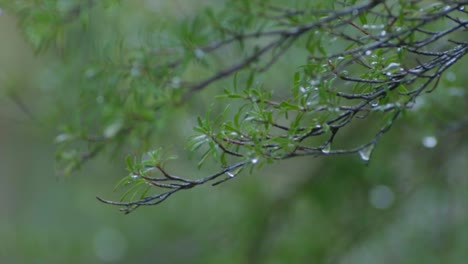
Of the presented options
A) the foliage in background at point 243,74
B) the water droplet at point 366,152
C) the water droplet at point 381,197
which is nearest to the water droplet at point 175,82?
the foliage in background at point 243,74

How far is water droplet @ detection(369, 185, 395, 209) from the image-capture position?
8.73 feet

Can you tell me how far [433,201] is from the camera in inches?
110

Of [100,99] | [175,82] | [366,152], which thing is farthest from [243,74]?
[366,152]

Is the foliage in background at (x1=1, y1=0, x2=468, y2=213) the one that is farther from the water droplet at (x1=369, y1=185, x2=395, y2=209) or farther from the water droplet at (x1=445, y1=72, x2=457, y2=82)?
the water droplet at (x1=369, y1=185, x2=395, y2=209)

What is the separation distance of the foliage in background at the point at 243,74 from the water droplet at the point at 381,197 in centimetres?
18

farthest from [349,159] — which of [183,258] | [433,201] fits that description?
[183,258]

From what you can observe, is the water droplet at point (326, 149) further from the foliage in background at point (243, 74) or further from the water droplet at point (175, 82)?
the water droplet at point (175, 82)

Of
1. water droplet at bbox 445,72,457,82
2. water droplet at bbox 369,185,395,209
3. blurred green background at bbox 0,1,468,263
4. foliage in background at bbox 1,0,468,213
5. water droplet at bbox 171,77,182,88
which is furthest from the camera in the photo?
water droplet at bbox 369,185,395,209

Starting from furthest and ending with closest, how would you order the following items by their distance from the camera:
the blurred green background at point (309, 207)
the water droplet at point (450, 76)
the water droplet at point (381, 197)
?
the water droplet at point (381, 197) < the blurred green background at point (309, 207) < the water droplet at point (450, 76)

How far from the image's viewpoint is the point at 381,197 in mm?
2699

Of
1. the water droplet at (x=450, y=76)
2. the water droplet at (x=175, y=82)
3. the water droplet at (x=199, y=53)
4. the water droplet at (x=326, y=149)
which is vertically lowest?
the water droplet at (x=450, y=76)

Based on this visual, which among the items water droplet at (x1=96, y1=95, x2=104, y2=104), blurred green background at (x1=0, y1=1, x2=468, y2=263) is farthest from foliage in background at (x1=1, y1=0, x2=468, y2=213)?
blurred green background at (x1=0, y1=1, x2=468, y2=263)

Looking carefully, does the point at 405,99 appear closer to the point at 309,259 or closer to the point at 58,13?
the point at 58,13

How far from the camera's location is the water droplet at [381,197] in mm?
2662
